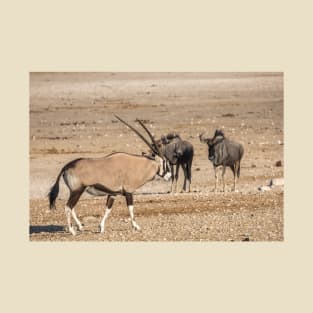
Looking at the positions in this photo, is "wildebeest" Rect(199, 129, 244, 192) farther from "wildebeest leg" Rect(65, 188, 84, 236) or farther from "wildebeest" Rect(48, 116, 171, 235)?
"wildebeest leg" Rect(65, 188, 84, 236)

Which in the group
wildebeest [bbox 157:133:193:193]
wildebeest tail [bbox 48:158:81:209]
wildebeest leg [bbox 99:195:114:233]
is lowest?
wildebeest leg [bbox 99:195:114:233]

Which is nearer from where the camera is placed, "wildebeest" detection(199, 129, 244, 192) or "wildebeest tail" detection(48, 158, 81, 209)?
"wildebeest tail" detection(48, 158, 81, 209)

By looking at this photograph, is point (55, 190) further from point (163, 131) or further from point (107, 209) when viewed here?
point (163, 131)

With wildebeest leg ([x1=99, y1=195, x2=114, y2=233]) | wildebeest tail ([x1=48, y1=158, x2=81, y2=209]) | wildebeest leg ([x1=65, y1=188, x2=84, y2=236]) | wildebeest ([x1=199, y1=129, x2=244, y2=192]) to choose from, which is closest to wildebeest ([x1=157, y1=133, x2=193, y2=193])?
wildebeest ([x1=199, y1=129, x2=244, y2=192])

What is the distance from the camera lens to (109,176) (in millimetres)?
28281

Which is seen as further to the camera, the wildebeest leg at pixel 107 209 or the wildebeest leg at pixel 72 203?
the wildebeest leg at pixel 107 209

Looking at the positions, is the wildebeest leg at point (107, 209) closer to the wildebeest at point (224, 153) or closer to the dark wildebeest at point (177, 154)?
the dark wildebeest at point (177, 154)

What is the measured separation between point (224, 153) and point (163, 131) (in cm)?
132

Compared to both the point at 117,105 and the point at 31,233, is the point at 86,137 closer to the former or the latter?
the point at 117,105

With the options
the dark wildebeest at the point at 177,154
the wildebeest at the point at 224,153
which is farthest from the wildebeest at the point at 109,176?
the wildebeest at the point at 224,153

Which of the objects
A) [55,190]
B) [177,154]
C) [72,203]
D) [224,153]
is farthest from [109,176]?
[224,153]

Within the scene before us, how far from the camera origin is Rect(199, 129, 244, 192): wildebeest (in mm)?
30484

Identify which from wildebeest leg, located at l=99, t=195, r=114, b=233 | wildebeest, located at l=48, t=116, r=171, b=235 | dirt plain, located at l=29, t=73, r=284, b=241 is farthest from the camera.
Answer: dirt plain, located at l=29, t=73, r=284, b=241

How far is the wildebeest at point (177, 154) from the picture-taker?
99.8 ft
